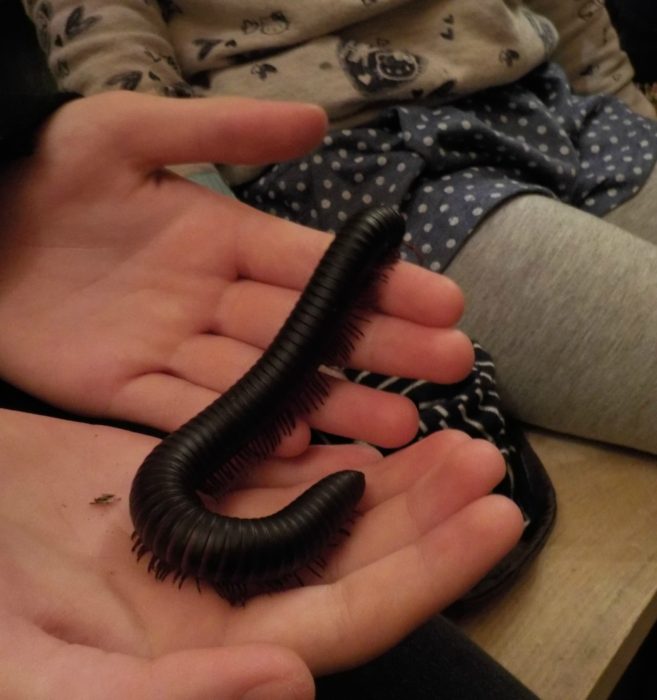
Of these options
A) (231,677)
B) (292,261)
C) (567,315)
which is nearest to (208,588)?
(231,677)

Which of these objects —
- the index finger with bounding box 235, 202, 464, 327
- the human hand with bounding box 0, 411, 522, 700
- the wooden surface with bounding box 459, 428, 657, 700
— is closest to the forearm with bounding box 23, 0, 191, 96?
the index finger with bounding box 235, 202, 464, 327

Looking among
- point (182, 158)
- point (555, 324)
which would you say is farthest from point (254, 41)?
point (555, 324)

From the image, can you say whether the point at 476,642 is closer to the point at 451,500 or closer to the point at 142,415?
the point at 451,500

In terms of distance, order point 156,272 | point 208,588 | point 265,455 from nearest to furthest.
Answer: point 208,588, point 265,455, point 156,272

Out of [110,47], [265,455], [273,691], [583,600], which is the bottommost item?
[583,600]

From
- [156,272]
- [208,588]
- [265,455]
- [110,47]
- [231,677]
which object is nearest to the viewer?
[231,677]

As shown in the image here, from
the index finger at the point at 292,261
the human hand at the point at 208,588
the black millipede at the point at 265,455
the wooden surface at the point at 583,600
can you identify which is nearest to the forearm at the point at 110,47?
the index finger at the point at 292,261

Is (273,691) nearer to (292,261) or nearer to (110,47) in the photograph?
(292,261)
